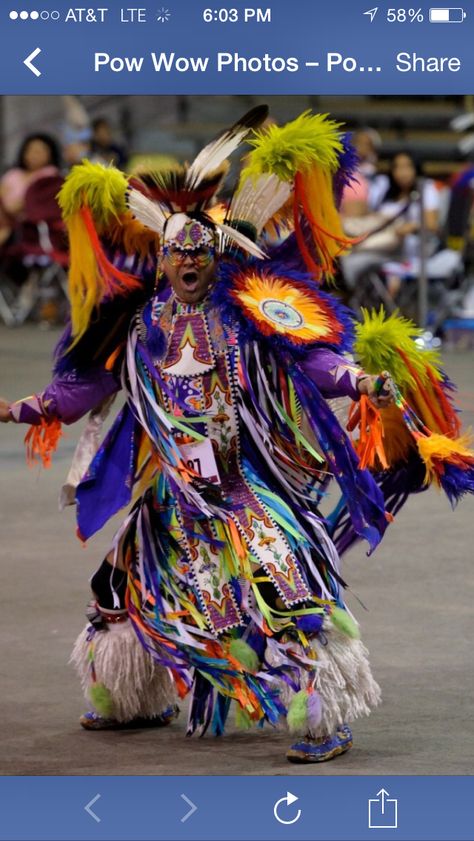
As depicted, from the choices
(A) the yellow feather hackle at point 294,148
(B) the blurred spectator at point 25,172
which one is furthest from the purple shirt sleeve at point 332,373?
(B) the blurred spectator at point 25,172

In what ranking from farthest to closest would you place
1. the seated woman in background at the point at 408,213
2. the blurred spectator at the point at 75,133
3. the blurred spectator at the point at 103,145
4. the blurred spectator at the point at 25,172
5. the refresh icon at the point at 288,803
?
the blurred spectator at the point at 103,145 → the blurred spectator at the point at 75,133 → the blurred spectator at the point at 25,172 → the seated woman in background at the point at 408,213 → the refresh icon at the point at 288,803

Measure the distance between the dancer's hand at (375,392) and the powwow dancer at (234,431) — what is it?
2 cm

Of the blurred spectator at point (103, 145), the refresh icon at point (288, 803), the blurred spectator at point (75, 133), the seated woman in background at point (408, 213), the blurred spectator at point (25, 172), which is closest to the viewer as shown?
the refresh icon at point (288, 803)

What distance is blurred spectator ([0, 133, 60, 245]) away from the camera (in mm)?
13344

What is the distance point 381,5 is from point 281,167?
467mm

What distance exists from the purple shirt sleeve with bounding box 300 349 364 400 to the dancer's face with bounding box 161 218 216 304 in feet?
1.03

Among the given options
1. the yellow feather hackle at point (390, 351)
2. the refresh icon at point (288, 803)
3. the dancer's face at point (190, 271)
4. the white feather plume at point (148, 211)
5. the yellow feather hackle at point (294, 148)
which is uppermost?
the yellow feather hackle at point (294, 148)

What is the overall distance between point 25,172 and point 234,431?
9555 millimetres

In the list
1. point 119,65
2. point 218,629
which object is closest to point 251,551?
point 218,629

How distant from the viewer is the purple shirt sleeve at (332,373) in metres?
4.21

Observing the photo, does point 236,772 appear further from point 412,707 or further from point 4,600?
point 4,600

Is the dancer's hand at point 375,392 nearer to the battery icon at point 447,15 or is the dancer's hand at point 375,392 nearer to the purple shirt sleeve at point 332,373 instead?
the purple shirt sleeve at point 332,373

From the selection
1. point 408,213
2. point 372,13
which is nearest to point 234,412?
point 372,13

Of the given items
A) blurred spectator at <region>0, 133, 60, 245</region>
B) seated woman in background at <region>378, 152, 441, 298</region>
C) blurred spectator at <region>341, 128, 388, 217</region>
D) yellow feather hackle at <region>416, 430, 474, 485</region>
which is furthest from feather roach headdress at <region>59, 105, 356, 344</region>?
blurred spectator at <region>0, 133, 60, 245</region>
